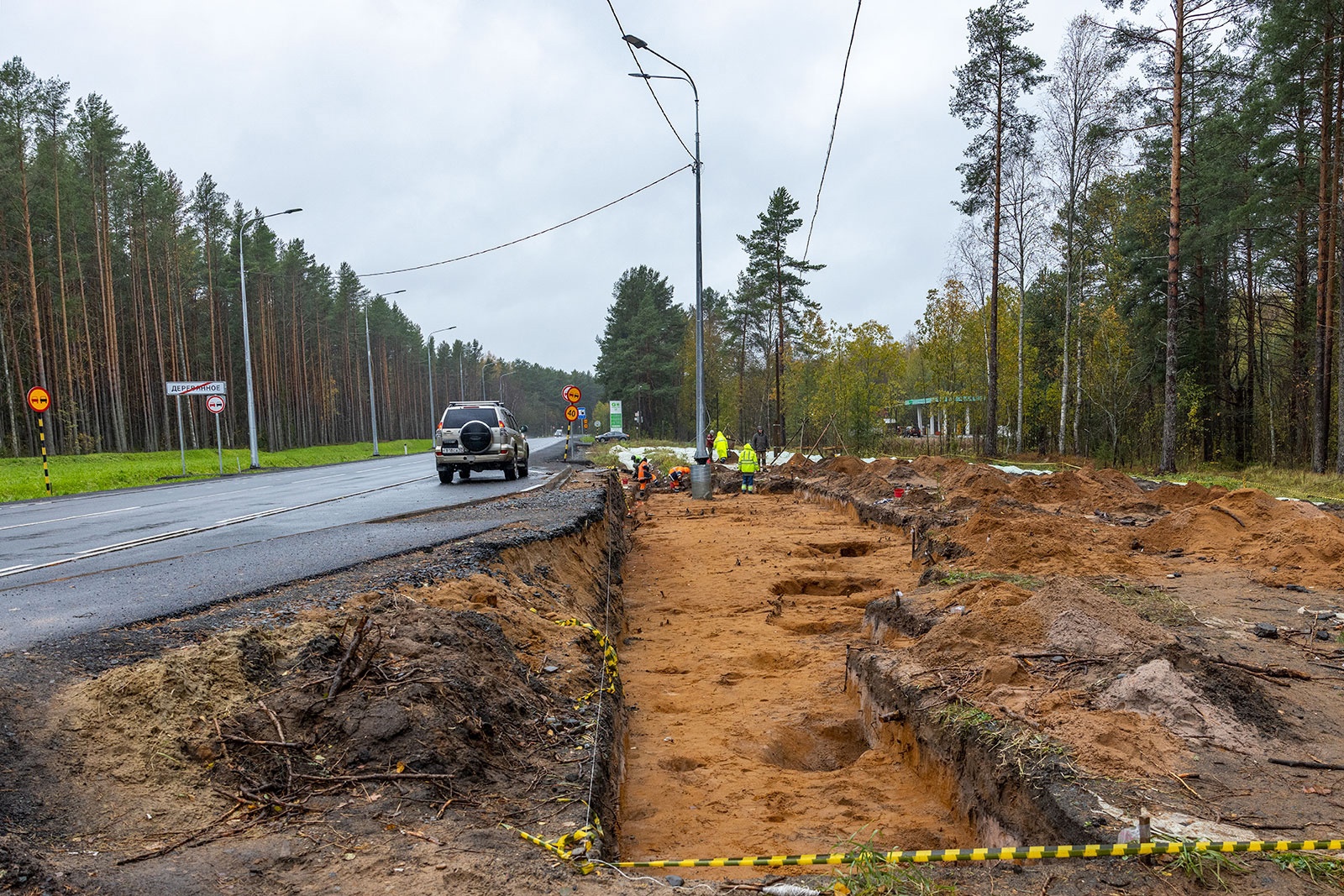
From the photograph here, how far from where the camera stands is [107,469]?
26.7 meters

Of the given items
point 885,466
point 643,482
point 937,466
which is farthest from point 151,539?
point 885,466

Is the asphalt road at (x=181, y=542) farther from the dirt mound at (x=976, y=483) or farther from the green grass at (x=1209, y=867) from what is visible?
the dirt mound at (x=976, y=483)

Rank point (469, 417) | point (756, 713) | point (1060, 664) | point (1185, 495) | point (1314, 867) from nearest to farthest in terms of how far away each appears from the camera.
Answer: point (1314, 867), point (1060, 664), point (756, 713), point (1185, 495), point (469, 417)

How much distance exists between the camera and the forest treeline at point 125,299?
3428 centimetres

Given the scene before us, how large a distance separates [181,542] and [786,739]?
812 centimetres

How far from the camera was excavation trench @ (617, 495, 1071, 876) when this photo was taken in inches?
180

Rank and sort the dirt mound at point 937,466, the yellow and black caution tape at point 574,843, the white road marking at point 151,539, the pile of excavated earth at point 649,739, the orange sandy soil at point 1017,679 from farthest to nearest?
1. the dirt mound at point 937,466
2. the white road marking at point 151,539
3. the orange sandy soil at point 1017,679
4. the yellow and black caution tape at point 574,843
5. the pile of excavated earth at point 649,739

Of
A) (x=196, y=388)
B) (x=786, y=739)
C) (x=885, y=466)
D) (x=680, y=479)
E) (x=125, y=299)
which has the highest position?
(x=125, y=299)

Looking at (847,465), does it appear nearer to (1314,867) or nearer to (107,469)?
(1314,867)

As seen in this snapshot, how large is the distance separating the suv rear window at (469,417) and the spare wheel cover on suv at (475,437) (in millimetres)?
322

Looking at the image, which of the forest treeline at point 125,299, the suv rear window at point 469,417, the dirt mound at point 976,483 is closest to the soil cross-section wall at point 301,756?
the dirt mound at point 976,483

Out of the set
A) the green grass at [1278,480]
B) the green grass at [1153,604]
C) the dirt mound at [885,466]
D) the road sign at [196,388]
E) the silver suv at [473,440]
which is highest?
the road sign at [196,388]

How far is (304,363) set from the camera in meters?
67.5

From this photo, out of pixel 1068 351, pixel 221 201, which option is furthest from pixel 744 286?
pixel 221 201
